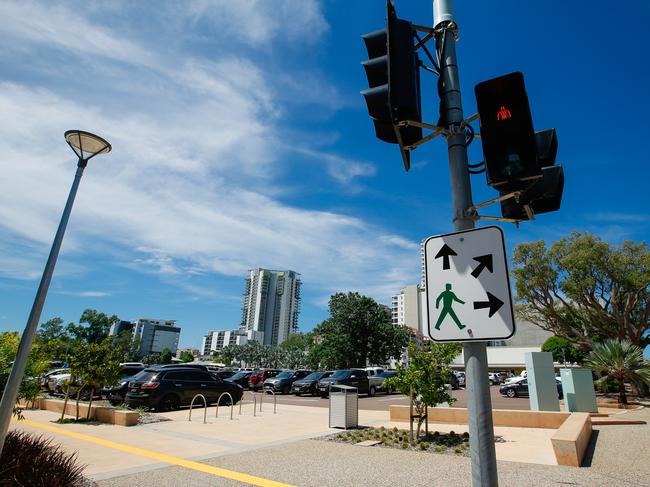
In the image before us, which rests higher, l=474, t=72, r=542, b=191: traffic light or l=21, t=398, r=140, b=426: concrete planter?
l=474, t=72, r=542, b=191: traffic light

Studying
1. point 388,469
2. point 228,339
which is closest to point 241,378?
point 388,469

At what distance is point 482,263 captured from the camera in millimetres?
2508

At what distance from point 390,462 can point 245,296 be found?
174 meters

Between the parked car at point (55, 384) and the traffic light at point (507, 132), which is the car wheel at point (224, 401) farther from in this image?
the traffic light at point (507, 132)

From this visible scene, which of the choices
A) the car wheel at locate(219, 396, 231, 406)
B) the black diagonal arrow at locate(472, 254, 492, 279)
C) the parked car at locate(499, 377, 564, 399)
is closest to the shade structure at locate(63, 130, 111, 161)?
the black diagonal arrow at locate(472, 254, 492, 279)

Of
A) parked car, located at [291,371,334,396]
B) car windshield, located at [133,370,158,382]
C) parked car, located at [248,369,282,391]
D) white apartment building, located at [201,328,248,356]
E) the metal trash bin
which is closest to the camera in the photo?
the metal trash bin

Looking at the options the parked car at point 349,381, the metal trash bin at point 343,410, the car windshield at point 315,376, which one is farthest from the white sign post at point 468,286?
the car windshield at point 315,376

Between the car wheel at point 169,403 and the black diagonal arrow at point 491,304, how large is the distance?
15382 millimetres

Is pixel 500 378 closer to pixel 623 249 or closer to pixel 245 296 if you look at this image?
pixel 623 249

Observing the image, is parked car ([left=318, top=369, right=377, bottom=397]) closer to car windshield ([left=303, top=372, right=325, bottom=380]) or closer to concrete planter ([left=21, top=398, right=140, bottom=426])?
car windshield ([left=303, top=372, right=325, bottom=380])

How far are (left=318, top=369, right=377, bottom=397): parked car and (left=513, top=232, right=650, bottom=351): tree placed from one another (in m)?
14.3

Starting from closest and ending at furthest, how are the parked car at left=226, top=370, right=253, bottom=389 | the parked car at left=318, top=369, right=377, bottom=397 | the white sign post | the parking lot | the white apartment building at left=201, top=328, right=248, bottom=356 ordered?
the white sign post → the parking lot → the parked car at left=318, top=369, right=377, bottom=397 → the parked car at left=226, top=370, right=253, bottom=389 → the white apartment building at left=201, top=328, right=248, bottom=356

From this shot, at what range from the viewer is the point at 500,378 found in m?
50.6

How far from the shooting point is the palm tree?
17203 mm
